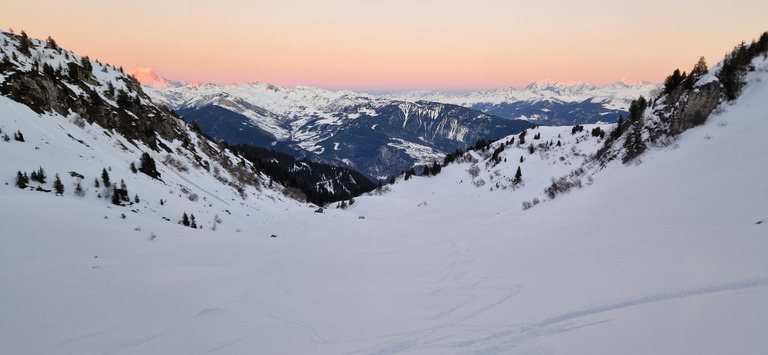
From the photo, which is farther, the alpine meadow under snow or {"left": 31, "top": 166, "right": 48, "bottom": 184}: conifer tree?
{"left": 31, "top": 166, "right": 48, "bottom": 184}: conifer tree

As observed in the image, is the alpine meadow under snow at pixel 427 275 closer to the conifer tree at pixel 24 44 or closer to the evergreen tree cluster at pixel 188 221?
the evergreen tree cluster at pixel 188 221

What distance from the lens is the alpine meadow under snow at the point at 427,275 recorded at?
421 centimetres

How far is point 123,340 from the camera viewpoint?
17.0ft

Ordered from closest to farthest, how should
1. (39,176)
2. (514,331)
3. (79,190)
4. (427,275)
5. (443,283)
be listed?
1. (514,331)
2. (443,283)
3. (427,275)
4. (39,176)
5. (79,190)

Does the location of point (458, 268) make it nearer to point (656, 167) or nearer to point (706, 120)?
point (656, 167)

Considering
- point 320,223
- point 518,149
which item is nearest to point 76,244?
point 320,223

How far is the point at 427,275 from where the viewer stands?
337 inches

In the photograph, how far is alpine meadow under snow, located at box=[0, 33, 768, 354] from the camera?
4.21 metres

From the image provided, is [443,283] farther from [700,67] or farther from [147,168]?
[700,67]

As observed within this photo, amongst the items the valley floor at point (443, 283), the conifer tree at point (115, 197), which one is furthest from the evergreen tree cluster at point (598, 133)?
the conifer tree at point (115, 197)

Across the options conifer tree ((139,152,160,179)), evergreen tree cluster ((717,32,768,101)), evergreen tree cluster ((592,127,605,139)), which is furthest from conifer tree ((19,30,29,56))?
evergreen tree cluster ((592,127,605,139))

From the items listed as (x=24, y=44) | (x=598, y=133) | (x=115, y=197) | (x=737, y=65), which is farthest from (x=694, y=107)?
(x=24, y=44)

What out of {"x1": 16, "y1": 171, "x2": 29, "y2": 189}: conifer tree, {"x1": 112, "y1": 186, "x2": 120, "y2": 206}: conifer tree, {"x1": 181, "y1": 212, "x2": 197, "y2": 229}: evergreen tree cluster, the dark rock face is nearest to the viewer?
{"x1": 16, "y1": 171, "x2": 29, "y2": 189}: conifer tree

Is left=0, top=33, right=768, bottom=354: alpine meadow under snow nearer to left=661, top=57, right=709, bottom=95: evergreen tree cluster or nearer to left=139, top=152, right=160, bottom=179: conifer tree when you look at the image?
left=139, top=152, right=160, bottom=179: conifer tree
